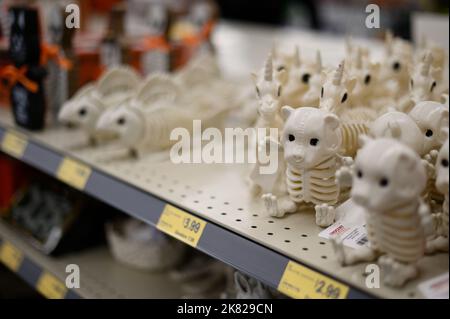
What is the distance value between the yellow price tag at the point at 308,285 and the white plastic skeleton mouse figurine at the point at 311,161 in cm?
19

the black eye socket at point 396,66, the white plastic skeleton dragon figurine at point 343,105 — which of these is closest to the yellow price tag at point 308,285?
the white plastic skeleton dragon figurine at point 343,105

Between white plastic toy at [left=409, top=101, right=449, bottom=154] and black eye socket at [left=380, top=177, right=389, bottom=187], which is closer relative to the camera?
black eye socket at [left=380, top=177, right=389, bottom=187]

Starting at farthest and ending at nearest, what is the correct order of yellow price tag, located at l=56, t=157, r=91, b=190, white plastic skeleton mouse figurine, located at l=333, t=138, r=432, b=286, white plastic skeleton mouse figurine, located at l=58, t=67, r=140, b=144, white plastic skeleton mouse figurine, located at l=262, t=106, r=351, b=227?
white plastic skeleton mouse figurine, located at l=58, t=67, r=140, b=144
yellow price tag, located at l=56, t=157, r=91, b=190
white plastic skeleton mouse figurine, located at l=262, t=106, r=351, b=227
white plastic skeleton mouse figurine, located at l=333, t=138, r=432, b=286

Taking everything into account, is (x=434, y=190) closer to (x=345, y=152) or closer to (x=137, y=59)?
(x=345, y=152)

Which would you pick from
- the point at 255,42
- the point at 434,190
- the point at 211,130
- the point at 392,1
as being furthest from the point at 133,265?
the point at 392,1

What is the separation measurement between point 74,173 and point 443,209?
104 centimetres

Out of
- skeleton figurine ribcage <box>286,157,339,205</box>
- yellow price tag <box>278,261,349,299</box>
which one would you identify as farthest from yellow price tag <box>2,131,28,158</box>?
yellow price tag <box>278,261,349,299</box>

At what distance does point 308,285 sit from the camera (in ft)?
3.48

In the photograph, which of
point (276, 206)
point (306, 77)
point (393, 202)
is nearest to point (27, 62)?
point (306, 77)

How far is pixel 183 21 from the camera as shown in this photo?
3.04 meters

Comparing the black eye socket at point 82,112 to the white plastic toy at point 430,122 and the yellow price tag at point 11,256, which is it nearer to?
the yellow price tag at point 11,256

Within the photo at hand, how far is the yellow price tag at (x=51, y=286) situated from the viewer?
1.76m

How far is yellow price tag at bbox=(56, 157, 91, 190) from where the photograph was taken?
5.47 feet

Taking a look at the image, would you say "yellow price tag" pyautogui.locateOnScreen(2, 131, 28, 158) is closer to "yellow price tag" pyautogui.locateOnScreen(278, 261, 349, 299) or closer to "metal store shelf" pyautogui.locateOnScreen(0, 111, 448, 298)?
"metal store shelf" pyautogui.locateOnScreen(0, 111, 448, 298)
